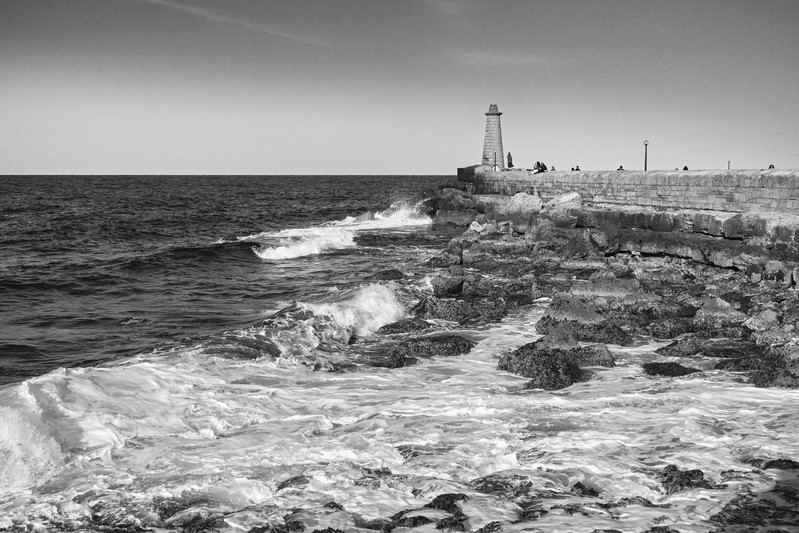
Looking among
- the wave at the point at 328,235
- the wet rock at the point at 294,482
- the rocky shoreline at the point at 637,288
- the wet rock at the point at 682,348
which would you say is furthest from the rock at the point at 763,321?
the wave at the point at 328,235

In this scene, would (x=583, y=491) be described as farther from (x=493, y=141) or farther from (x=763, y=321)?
(x=493, y=141)

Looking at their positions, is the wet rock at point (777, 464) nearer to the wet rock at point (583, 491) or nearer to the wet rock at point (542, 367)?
the wet rock at point (583, 491)

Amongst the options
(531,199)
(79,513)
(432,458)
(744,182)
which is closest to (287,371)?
(432,458)

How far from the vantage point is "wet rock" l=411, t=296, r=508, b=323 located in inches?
470

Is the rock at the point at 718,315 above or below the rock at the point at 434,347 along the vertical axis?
above

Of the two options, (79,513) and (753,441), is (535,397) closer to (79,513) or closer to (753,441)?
(753,441)

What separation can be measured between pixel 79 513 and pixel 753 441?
5.53 meters

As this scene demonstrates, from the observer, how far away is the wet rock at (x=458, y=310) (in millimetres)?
11930

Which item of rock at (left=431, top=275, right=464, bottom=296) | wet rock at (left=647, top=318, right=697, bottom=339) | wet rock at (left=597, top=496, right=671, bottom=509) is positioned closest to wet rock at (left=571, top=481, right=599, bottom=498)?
wet rock at (left=597, top=496, right=671, bottom=509)

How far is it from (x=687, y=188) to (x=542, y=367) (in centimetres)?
1142

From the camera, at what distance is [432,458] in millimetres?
5801

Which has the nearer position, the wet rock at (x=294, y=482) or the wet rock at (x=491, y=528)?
the wet rock at (x=491, y=528)

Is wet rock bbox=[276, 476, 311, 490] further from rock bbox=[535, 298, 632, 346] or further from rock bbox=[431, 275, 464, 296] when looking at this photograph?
rock bbox=[431, 275, 464, 296]

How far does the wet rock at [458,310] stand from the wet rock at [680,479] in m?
6.53
